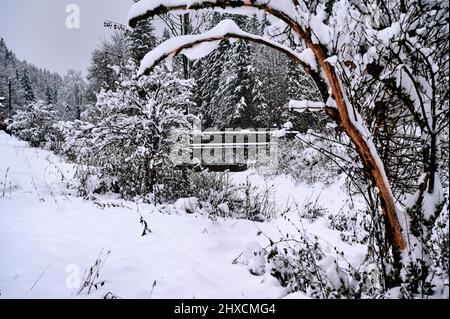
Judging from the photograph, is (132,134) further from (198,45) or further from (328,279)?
(328,279)

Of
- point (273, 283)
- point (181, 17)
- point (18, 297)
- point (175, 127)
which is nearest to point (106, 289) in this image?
point (18, 297)

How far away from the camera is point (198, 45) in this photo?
1.95 metres

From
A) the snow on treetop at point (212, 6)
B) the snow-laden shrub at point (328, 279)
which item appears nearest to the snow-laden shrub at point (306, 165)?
the snow-laden shrub at point (328, 279)

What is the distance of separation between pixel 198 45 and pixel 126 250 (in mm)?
2276

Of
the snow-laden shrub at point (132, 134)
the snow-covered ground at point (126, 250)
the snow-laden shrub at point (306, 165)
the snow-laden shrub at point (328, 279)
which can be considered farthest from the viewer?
the snow-laden shrub at point (306, 165)

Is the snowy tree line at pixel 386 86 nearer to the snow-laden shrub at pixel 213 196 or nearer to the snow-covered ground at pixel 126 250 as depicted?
the snow-covered ground at pixel 126 250

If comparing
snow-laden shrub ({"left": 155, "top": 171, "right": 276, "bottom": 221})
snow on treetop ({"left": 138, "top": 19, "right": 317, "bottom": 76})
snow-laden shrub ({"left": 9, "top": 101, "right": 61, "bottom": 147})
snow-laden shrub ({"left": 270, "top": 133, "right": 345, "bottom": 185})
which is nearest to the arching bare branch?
snow on treetop ({"left": 138, "top": 19, "right": 317, "bottom": 76})

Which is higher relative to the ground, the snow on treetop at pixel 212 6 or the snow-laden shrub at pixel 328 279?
the snow on treetop at pixel 212 6

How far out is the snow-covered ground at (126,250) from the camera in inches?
93.4

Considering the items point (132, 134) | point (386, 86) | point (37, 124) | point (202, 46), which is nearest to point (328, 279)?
point (386, 86)

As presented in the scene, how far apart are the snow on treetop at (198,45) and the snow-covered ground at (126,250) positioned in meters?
1.71

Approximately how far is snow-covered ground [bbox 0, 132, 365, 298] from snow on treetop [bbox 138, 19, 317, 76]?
1.71 metres

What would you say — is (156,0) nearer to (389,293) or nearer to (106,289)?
(106,289)

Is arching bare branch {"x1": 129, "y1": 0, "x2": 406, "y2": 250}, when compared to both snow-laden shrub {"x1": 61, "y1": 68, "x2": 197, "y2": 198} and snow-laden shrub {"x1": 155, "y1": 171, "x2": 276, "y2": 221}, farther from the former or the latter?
snow-laden shrub {"x1": 61, "y1": 68, "x2": 197, "y2": 198}
